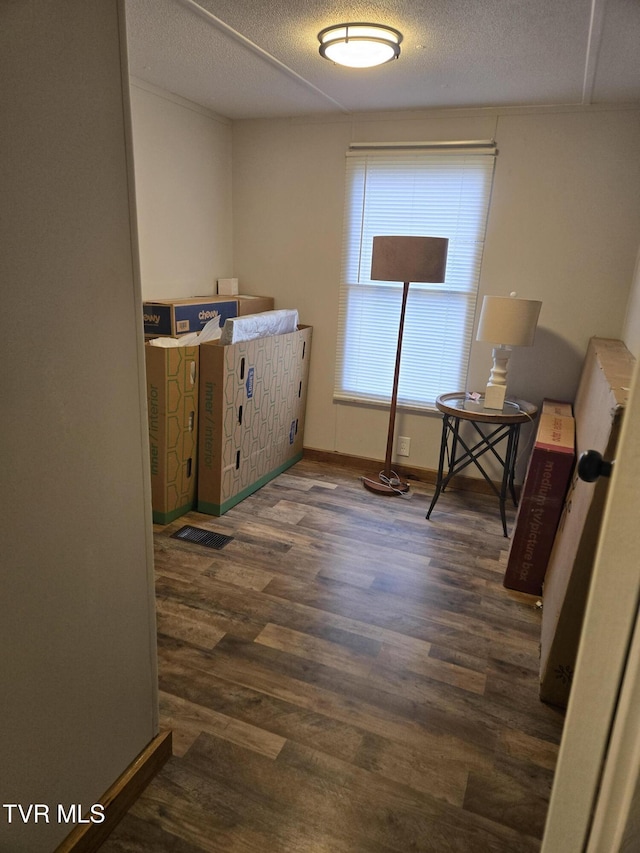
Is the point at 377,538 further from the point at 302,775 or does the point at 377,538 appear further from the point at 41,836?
the point at 41,836

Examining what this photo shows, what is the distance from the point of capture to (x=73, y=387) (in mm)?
1088

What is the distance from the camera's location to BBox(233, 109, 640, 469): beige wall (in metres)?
2.99

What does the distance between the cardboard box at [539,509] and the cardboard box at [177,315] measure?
2.04 meters

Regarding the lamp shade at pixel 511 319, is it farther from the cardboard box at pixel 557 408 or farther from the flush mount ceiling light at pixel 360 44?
the flush mount ceiling light at pixel 360 44

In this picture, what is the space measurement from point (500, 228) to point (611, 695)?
2980 millimetres

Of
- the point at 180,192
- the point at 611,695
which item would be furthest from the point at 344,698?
the point at 180,192

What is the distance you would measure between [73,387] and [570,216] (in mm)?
Result: 3010

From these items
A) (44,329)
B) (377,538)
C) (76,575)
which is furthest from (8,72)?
(377,538)

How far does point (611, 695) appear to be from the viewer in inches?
31.7

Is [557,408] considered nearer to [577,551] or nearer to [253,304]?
[577,551]

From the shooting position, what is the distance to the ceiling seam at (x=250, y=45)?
1.97 meters

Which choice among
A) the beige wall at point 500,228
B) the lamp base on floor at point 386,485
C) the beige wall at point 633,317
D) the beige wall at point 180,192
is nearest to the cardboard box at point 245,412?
the beige wall at point 500,228

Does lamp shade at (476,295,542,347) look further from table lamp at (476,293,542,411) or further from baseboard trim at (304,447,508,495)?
baseboard trim at (304,447,508,495)

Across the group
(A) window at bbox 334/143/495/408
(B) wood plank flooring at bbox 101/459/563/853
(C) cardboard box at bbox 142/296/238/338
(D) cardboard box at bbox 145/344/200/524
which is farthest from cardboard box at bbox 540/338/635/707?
(C) cardboard box at bbox 142/296/238/338
